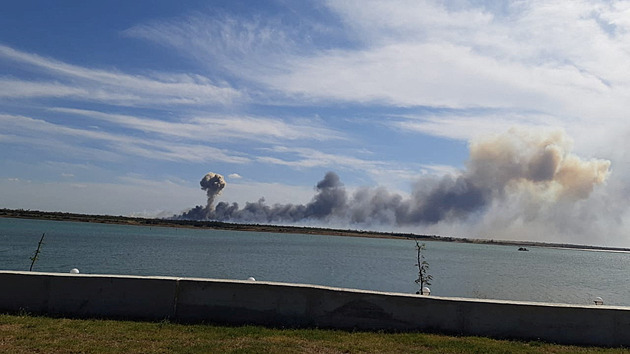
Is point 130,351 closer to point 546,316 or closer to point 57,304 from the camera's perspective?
point 57,304

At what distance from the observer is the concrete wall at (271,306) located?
1097cm

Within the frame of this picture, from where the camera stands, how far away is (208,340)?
953 centimetres

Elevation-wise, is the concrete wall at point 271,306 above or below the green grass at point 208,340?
above

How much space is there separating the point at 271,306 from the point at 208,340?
1897 millimetres

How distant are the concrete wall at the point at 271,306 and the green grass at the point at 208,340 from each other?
1.44ft

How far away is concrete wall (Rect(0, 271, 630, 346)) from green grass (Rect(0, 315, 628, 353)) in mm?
440

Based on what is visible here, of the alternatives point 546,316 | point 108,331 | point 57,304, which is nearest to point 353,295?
point 546,316

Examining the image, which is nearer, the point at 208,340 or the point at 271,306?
the point at 208,340

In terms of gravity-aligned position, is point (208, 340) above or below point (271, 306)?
below

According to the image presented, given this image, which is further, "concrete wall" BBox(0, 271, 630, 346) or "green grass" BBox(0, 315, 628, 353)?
"concrete wall" BBox(0, 271, 630, 346)

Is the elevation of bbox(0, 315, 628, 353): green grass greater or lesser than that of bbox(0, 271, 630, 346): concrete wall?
lesser

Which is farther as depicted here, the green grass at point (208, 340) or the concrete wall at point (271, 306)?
the concrete wall at point (271, 306)

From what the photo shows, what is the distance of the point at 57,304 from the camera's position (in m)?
11.1

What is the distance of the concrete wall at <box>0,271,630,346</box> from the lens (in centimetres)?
1097
